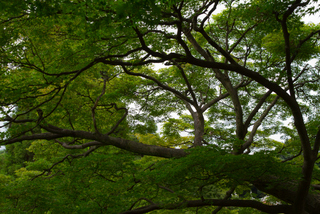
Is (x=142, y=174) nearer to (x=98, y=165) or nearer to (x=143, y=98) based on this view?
(x=98, y=165)

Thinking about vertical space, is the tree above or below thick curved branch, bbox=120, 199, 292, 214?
above

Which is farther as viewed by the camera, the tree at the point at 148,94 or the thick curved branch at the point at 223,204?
the thick curved branch at the point at 223,204

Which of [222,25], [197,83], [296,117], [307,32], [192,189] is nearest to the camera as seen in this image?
[296,117]

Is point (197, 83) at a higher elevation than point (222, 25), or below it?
below

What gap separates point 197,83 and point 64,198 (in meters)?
6.20

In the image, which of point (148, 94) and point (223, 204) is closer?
point (223, 204)

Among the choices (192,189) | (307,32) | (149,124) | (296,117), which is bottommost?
(192,189)

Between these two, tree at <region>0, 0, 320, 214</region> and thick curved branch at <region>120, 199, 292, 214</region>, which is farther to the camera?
thick curved branch at <region>120, 199, 292, 214</region>

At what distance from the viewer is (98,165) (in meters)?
5.69

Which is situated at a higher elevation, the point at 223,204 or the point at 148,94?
the point at 148,94

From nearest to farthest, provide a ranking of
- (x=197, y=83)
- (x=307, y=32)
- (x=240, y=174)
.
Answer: (x=240, y=174) < (x=307, y=32) < (x=197, y=83)

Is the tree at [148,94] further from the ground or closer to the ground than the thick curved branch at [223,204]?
further from the ground

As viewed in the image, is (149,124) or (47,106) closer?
(47,106)

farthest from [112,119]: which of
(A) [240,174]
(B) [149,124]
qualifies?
(A) [240,174]
